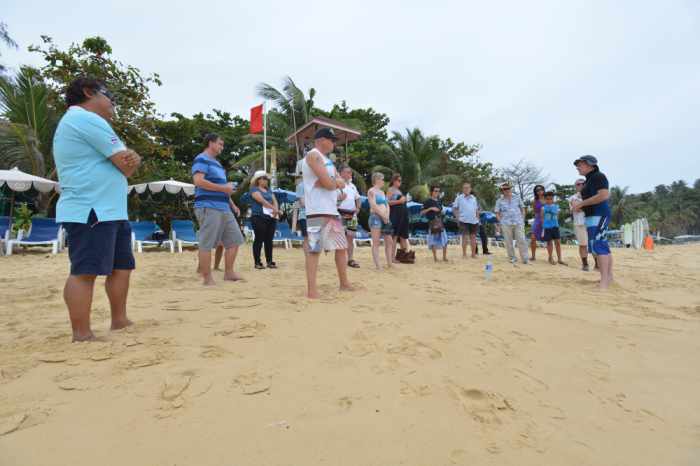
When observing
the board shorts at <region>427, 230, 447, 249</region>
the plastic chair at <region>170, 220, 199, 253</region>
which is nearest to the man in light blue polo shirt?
the board shorts at <region>427, 230, 447, 249</region>

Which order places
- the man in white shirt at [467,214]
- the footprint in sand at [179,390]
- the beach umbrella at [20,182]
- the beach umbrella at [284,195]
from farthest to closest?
the beach umbrella at [284,195] → the beach umbrella at [20,182] → the man in white shirt at [467,214] → the footprint in sand at [179,390]

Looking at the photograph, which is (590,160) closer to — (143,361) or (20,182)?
(143,361)

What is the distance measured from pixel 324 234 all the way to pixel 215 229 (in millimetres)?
1364

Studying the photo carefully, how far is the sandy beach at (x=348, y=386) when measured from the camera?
1200 millimetres

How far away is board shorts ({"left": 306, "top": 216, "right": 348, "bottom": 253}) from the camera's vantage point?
10.5ft

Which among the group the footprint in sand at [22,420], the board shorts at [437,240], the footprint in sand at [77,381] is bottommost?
the footprint in sand at [22,420]

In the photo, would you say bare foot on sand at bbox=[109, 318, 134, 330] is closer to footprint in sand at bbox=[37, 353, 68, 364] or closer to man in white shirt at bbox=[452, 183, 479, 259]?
footprint in sand at bbox=[37, 353, 68, 364]

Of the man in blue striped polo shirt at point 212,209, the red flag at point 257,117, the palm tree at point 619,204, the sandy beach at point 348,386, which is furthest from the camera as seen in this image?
the palm tree at point 619,204

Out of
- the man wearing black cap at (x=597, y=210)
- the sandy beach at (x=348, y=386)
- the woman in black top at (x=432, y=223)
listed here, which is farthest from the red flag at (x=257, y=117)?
the sandy beach at (x=348, y=386)

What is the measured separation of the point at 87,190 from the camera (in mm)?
1998

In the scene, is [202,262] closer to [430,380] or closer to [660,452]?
[430,380]

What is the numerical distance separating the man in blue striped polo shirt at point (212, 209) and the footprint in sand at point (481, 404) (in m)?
2.79

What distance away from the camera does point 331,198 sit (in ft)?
10.8

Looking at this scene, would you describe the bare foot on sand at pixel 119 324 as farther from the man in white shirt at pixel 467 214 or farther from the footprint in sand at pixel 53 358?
the man in white shirt at pixel 467 214
